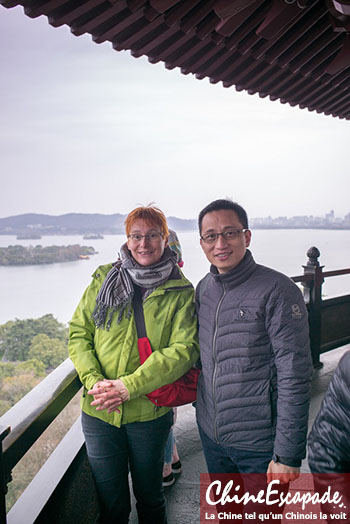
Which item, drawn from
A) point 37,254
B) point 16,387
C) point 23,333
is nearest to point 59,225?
point 37,254

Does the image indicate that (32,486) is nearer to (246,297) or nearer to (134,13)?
(246,297)

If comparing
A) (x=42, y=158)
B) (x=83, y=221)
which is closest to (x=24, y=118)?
(x=42, y=158)

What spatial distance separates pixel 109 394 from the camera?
1194mm

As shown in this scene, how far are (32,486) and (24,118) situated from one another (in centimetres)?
4427

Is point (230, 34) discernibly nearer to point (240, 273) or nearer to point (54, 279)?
point (240, 273)

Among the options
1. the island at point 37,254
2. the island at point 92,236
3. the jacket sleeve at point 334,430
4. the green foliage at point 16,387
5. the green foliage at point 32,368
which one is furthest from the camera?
the island at point 37,254

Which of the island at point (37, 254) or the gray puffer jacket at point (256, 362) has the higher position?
the gray puffer jacket at point (256, 362)

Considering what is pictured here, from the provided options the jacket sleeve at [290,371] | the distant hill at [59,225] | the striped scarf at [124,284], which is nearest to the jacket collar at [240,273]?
the jacket sleeve at [290,371]

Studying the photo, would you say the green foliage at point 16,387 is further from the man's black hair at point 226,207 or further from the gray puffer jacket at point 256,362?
the man's black hair at point 226,207

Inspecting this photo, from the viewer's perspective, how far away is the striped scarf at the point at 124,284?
4.28ft

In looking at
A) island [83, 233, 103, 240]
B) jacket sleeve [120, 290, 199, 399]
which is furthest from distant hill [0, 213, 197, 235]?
jacket sleeve [120, 290, 199, 399]

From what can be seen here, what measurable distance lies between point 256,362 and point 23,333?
28027 millimetres

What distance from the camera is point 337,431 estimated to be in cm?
69

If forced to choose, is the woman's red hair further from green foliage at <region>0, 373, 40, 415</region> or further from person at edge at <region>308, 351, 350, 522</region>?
green foliage at <region>0, 373, 40, 415</region>
